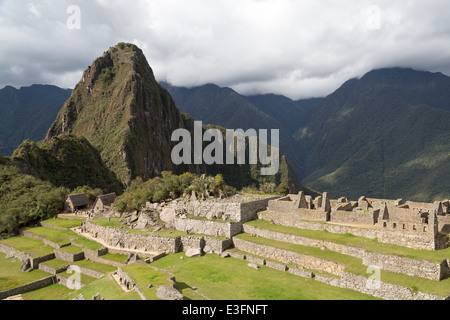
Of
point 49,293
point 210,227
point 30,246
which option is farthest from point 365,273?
point 30,246

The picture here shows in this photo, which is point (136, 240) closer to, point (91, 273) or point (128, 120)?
point (91, 273)

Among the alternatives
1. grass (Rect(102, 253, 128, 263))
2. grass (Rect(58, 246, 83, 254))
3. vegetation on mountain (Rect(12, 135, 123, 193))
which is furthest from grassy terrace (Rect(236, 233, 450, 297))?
vegetation on mountain (Rect(12, 135, 123, 193))

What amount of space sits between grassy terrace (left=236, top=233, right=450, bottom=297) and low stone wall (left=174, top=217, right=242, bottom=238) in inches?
113

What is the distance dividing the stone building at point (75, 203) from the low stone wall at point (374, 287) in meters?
33.4

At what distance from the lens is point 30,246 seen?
27812 millimetres

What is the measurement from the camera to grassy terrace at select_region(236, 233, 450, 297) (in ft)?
42.9

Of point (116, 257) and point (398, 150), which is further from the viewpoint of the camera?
point (398, 150)

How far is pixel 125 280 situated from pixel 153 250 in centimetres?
759

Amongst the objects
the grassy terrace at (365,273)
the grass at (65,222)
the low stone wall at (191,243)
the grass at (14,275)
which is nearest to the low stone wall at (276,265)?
the grassy terrace at (365,273)

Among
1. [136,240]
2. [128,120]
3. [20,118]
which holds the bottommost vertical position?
[136,240]

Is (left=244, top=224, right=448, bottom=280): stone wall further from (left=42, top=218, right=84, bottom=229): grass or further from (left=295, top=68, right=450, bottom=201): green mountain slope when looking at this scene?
(left=295, top=68, right=450, bottom=201): green mountain slope

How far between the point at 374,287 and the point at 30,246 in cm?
2853

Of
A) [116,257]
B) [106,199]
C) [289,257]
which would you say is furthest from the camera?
[106,199]
